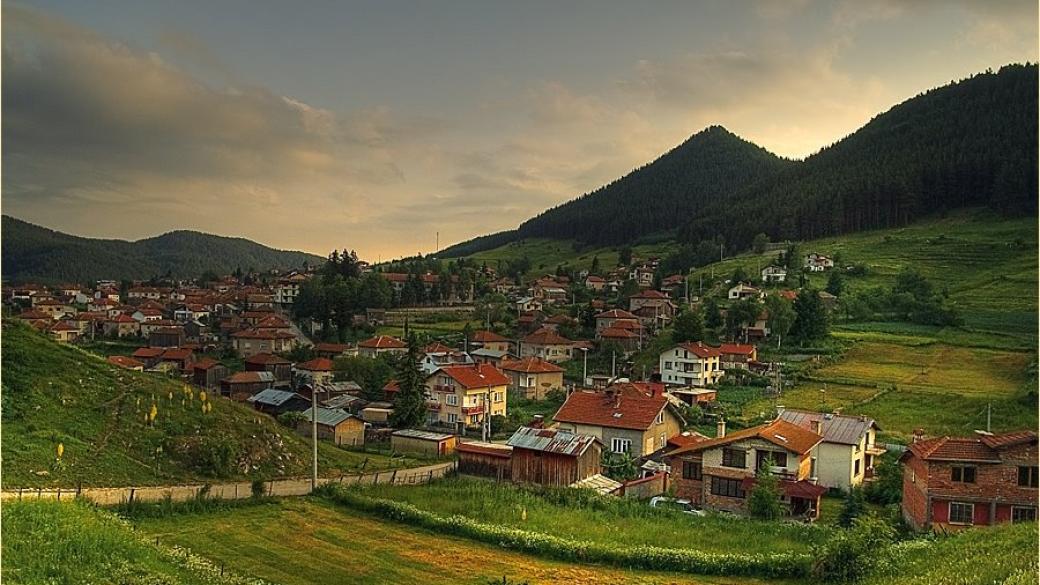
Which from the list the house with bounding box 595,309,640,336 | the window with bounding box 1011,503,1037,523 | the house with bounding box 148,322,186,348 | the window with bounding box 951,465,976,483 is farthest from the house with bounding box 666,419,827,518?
the house with bounding box 148,322,186,348

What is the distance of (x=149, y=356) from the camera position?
50938 mm

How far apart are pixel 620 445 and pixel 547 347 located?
24058 millimetres

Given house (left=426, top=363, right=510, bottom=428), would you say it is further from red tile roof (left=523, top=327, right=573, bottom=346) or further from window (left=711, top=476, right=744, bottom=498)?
window (left=711, top=476, right=744, bottom=498)

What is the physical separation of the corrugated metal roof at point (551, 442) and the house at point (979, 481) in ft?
32.6

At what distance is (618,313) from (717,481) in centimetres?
3832

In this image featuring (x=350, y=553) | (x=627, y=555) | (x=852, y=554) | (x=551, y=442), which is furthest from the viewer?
(x=551, y=442)

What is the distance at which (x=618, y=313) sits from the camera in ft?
200

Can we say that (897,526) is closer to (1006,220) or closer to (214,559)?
(214,559)

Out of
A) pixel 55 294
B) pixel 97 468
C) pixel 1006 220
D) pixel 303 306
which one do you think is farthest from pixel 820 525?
pixel 55 294

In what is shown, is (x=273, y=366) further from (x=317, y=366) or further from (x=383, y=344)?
(x=383, y=344)

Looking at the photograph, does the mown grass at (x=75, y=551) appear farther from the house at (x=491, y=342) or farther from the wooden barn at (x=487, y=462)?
the house at (x=491, y=342)

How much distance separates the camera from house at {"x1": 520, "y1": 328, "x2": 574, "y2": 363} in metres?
53.2

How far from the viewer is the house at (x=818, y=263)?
72.6 metres

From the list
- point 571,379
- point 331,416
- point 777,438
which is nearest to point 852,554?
point 777,438
